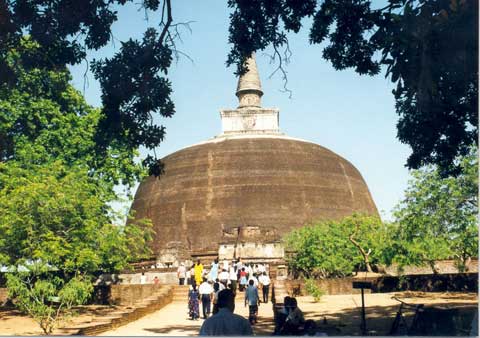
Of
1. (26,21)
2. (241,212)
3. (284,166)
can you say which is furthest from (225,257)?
(26,21)

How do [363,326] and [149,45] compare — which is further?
[363,326]

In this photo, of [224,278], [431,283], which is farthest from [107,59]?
[431,283]

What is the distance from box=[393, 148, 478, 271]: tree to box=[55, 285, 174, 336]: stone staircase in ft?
19.9

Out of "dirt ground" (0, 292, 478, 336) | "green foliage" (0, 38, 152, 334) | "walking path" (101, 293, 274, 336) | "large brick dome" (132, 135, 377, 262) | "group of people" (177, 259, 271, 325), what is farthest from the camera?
"large brick dome" (132, 135, 377, 262)

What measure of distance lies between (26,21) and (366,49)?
421cm

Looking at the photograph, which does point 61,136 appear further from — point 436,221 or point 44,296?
point 436,221

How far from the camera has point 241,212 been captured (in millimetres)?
28984

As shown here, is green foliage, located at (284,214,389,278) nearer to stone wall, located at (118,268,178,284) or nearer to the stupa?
stone wall, located at (118,268,178,284)

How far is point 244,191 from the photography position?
2955cm

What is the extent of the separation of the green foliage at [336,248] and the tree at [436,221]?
149 centimetres

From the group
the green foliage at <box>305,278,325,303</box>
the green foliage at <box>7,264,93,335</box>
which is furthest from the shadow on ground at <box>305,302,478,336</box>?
the green foliage at <box>7,264,93,335</box>

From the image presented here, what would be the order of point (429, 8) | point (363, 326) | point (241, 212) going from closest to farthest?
1. point (429, 8)
2. point (363, 326)
3. point (241, 212)

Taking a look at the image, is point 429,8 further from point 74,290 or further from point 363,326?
point 74,290

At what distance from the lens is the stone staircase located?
30.0 feet
